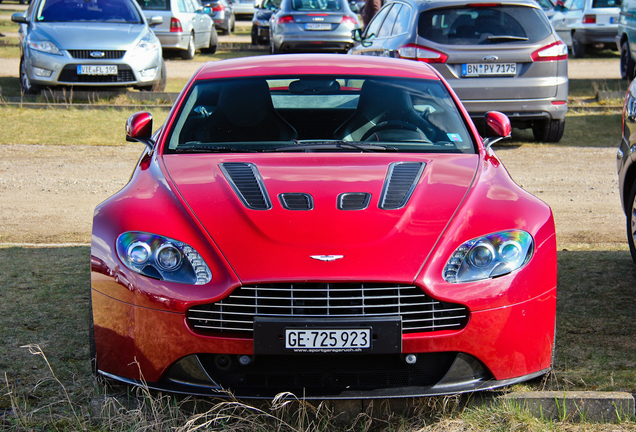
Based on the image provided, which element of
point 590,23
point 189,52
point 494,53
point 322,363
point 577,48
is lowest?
point 189,52

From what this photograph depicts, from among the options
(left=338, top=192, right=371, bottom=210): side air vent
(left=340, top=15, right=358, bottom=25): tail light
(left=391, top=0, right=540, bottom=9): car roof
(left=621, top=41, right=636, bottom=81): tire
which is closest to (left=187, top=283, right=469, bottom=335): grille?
(left=338, top=192, right=371, bottom=210): side air vent

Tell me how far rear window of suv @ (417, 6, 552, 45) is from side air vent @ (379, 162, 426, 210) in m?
5.99

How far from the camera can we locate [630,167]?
197 inches

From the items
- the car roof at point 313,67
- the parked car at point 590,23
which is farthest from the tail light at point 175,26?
the car roof at point 313,67

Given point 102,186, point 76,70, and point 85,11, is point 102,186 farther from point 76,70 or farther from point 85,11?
point 85,11

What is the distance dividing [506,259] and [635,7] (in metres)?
13.4

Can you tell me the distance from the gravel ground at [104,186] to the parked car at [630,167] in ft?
2.71

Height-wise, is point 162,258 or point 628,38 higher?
point 162,258

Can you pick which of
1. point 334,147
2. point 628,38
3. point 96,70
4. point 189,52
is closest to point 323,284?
point 334,147

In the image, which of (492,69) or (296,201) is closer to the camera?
(296,201)

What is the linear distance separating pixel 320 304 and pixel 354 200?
2.01 feet

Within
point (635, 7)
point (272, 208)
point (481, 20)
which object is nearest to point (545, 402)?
point (272, 208)

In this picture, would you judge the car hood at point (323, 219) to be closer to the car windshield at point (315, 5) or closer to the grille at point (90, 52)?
the grille at point (90, 52)

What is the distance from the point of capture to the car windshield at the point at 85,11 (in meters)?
12.7
